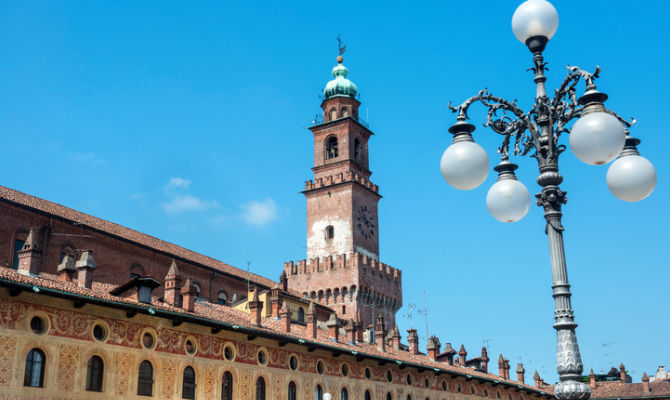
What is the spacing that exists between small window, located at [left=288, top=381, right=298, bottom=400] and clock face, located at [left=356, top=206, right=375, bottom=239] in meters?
26.4

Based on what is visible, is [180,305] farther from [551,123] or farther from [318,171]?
[318,171]

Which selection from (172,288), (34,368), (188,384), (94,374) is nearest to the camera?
(34,368)

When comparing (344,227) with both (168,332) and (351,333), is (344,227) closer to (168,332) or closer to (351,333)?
(351,333)

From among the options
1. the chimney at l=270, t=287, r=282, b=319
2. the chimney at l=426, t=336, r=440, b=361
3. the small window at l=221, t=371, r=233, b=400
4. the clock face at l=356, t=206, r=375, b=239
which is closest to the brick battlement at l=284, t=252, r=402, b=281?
the clock face at l=356, t=206, r=375, b=239

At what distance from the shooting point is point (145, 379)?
21781mm

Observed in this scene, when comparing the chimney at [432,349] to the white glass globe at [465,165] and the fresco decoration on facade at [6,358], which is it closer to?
the fresco decoration on facade at [6,358]

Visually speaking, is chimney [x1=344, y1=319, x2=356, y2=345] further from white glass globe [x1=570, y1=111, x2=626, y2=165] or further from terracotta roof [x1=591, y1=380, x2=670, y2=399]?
white glass globe [x1=570, y1=111, x2=626, y2=165]

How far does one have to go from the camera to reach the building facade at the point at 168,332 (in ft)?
63.4

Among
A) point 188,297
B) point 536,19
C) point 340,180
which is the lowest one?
point 188,297

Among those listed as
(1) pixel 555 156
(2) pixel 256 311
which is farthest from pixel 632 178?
(2) pixel 256 311

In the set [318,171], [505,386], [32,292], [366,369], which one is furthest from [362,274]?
[32,292]

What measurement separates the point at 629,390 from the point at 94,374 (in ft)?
137

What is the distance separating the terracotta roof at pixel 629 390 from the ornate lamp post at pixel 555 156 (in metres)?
44.0

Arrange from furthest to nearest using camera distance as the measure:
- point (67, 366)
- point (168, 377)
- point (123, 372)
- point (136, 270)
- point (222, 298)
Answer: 1. point (222, 298)
2. point (136, 270)
3. point (168, 377)
4. point (123, 372)
5. point (67, 366)
